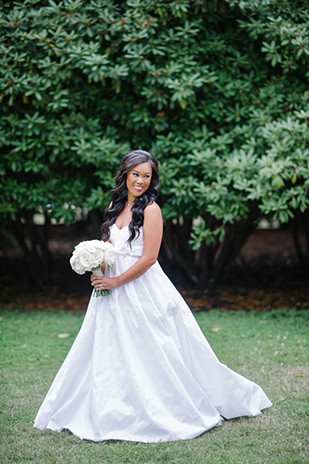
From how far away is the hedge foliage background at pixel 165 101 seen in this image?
6.36 meters

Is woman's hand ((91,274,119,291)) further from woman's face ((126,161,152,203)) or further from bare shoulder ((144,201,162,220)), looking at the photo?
woman's face ((126,161,152,203))

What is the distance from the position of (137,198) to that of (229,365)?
218 cm

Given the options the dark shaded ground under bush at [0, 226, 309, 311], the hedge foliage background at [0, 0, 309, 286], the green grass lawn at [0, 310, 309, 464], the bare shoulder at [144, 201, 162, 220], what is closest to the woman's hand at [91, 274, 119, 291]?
the bare shoulder at [144, 201, 162, 220]

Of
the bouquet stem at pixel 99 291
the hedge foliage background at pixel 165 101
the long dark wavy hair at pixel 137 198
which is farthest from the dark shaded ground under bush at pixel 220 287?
the bouquet stem at pixel 99 291

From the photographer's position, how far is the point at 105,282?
3719 mm

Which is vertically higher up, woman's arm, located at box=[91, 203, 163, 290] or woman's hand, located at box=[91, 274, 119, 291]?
woman's arm, located at box=[91, 203, 163, 290]

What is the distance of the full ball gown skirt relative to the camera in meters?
3.60

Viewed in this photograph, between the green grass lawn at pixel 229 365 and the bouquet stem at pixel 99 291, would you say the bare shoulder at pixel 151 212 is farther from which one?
the green grass lawn at pixel 229 365

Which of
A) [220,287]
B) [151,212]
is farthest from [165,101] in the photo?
[220,287]

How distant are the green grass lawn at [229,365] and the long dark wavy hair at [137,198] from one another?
1.44 m

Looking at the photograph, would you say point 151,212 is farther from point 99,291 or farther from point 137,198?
point 99,291

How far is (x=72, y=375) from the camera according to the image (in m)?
3.82

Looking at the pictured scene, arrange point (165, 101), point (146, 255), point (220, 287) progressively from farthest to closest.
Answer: point (220, 287)
point (165, 101)
point (146, 255)

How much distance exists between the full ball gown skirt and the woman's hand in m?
0.10
